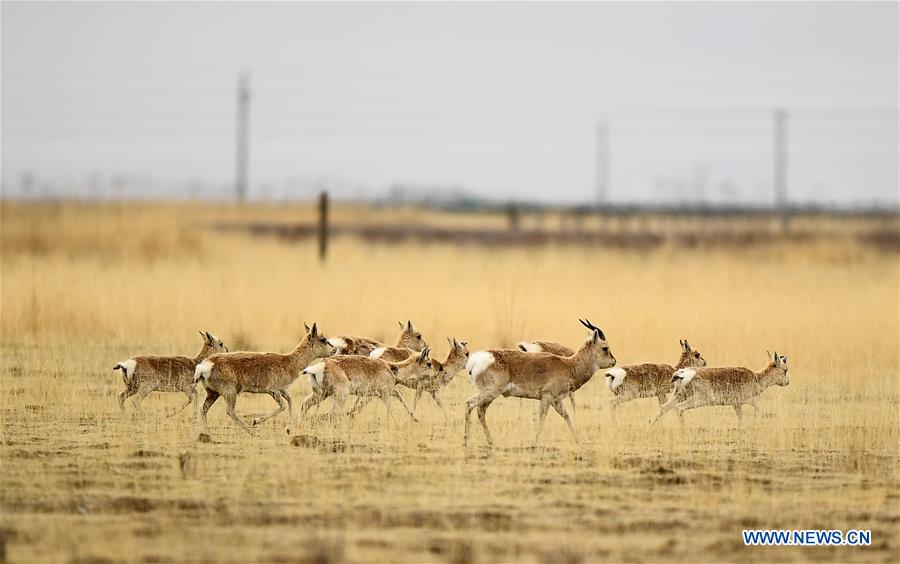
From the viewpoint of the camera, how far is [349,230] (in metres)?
51.8

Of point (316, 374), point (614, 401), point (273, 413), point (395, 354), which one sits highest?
point (395, 354)

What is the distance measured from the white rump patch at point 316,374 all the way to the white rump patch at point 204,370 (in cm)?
97

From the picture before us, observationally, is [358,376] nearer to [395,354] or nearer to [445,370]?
[445,370]

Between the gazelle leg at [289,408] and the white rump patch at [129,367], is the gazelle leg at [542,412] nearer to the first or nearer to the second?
the gazelle leg at [289,408]

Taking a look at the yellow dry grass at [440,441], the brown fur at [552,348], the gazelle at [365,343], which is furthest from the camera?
the brown fur at [552,348]

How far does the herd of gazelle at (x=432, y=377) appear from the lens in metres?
13.7

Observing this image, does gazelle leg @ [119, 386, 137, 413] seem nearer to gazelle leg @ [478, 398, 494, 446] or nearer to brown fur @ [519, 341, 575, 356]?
gazelle leg @ [478, 398, 494, 446]

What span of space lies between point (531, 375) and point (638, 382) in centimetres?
219

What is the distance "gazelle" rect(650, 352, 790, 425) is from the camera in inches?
575

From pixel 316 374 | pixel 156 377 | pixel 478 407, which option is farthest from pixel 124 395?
pixel 478 407

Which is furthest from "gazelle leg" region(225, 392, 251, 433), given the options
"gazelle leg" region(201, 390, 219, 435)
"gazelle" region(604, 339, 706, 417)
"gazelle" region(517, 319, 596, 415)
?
"gazelle" region(604, 339, 706, 417)

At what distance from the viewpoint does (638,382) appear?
15531 mm

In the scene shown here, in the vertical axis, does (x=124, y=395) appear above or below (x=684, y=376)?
below

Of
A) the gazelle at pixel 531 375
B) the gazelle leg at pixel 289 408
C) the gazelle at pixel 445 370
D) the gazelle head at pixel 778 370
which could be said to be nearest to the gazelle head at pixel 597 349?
the gazelle at pixel 531 375
